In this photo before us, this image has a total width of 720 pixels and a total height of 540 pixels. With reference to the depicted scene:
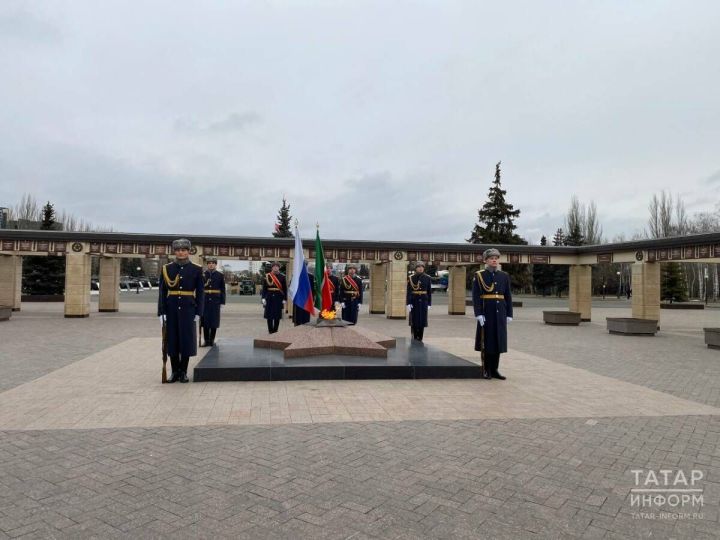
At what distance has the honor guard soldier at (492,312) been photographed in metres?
8.05

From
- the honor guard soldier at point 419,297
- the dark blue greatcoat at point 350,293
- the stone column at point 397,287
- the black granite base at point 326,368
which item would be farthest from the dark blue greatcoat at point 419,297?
the stone column at point 397,287

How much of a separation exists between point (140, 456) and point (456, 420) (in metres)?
3.32

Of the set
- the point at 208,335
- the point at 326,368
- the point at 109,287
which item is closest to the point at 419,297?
the point at 326,368

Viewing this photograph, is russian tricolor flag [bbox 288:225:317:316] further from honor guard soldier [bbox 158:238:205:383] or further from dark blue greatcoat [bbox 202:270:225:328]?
dark blue greatcoat [bbox 202:270:225:328]

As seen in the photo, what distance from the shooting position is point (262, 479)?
146 inches

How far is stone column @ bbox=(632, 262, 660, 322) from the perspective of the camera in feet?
63.9

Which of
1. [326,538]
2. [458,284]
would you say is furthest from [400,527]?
[458,284]

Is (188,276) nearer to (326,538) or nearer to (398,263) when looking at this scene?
(326,538)

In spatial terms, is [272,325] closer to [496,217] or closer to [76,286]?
[76,286]

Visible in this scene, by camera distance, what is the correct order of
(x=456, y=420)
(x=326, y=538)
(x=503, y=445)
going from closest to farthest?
(x=326, y=538) < (x=503, y=445) < (x=456, y=420)

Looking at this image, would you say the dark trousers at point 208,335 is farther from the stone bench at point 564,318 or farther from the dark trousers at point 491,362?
the stone bench at point 564,318

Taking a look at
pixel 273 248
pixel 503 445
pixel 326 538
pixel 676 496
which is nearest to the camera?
pixel 326 538

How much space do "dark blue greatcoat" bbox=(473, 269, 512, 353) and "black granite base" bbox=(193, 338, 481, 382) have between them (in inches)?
20.5

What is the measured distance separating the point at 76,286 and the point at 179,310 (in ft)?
56.4
